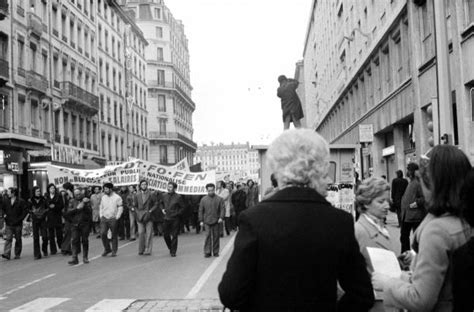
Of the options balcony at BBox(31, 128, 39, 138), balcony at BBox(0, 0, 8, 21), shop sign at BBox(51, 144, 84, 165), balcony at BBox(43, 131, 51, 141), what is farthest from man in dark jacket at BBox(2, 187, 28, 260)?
shop sign at BBox(51, 144, 84, 165)

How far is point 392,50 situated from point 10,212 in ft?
55.3

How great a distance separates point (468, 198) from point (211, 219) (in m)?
11.8

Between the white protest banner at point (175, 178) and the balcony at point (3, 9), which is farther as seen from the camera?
the balcony at point (3, 9)

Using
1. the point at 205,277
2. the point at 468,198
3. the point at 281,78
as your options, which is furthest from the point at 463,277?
the point at 281,78

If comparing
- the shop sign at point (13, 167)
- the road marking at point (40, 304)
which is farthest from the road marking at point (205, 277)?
the shop sign at point (13, 167)

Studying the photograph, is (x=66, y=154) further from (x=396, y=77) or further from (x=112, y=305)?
(x=112, y=305)

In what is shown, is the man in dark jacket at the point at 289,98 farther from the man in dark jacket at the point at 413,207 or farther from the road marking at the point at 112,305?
the road marking at the point at 112,305

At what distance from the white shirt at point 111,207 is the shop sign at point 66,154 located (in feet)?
81.0

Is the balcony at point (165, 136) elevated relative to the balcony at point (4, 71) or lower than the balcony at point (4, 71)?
elevated

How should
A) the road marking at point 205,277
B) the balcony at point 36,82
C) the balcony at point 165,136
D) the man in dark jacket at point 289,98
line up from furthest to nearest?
the balcony at point 165,136 → the balcony at point 36,82 → the man in dark jacket at point 289,98 → the road marking at point 205,277

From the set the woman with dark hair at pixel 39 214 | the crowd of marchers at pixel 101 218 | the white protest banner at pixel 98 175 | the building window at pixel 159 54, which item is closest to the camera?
the crowd of marchers at pixel 101 218

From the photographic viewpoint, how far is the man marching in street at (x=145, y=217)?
1558cm

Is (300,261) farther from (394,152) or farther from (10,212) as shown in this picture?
(394,152)

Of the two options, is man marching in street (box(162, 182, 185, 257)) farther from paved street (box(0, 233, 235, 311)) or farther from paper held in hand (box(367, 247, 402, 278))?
paper held in hand (box(367, 247, 402, 278))
